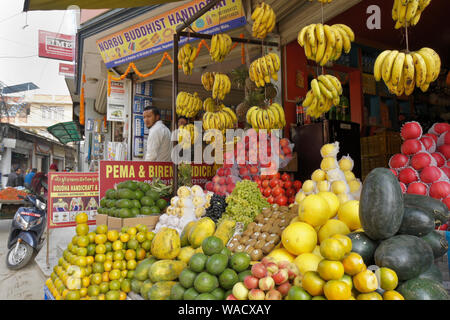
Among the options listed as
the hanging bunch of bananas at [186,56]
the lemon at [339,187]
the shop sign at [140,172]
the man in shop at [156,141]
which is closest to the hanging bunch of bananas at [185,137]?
the shop sign at [140,172]

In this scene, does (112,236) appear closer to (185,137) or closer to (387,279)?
(185,137)

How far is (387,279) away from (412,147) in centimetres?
176

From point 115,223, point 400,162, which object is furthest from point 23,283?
point 400,162

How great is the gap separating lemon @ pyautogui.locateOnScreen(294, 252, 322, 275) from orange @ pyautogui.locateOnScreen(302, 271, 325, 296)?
0.77 feet

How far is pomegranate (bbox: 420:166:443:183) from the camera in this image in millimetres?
2660

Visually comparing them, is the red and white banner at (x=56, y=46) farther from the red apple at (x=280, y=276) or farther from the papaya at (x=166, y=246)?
the red apple at (x=280, y=276)

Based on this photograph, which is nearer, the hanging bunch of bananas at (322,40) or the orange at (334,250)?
the orange at (334,250)

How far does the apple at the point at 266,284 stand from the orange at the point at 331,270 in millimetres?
276

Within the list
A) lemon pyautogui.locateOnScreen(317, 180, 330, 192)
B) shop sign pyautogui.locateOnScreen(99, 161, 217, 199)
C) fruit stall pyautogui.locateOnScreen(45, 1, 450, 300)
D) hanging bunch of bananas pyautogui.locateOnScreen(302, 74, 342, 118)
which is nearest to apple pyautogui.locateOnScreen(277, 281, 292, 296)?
fruit stall pyautogui.locateOnScreen(45, 1, 450, 300)

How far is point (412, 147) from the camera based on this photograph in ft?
9.52

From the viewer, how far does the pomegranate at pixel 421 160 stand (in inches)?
109

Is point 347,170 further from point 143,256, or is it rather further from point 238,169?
point 143,256

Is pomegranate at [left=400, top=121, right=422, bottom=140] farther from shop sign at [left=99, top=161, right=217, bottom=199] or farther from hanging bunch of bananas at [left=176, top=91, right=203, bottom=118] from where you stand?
shop sign at [left=99, top=161, right=217, bottom=199]
